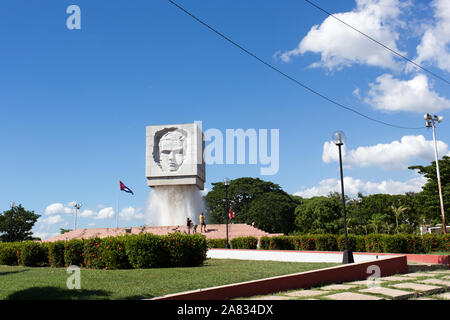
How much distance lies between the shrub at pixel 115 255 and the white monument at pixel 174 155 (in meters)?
24.1

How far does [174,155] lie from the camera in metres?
35.8

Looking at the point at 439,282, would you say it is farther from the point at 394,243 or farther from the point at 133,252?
the point at 394,243

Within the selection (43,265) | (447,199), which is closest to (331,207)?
(447,199)

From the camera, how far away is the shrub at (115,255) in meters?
10.7

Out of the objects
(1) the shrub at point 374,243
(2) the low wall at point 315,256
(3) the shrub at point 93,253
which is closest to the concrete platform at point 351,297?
(2) the low wall at point 315,256

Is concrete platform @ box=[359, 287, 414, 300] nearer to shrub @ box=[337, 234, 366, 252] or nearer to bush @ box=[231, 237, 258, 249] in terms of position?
shrub @ box=[337, 234, 366, 252]

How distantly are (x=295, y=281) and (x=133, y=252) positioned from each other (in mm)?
4861

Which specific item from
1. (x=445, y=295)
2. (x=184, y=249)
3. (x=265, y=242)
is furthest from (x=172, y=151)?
(x=445, y=295)

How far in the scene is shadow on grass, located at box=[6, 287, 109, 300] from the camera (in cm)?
611

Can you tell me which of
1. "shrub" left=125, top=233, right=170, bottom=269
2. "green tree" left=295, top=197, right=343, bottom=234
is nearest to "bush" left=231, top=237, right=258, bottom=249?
"shrub" left=125, top=233, right=170, bottom=269

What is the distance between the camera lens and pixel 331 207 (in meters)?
47.4

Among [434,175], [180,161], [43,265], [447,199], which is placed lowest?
[43,265]
